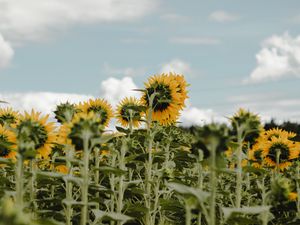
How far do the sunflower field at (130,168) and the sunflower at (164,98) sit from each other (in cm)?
1

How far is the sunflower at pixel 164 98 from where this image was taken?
583 cm

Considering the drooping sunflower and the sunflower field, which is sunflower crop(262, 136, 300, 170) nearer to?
the sunflower field

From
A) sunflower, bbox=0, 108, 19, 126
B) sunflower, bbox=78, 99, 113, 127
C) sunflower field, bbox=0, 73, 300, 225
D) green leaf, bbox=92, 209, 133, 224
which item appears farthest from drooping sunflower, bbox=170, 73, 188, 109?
A: green leaf, bbox=92, 209, 133, 224

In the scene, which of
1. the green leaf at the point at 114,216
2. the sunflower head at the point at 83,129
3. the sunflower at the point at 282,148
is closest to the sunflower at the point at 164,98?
the sunflower at the point at 282,148

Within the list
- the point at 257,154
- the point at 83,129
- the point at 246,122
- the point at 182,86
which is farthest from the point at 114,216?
the point at 257,154

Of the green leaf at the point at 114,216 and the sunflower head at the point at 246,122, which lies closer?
the green leaf at the point at 114,216

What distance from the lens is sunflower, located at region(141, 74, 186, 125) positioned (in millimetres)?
5832

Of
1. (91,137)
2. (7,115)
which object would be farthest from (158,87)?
(91,137)

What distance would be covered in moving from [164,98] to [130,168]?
922 mm

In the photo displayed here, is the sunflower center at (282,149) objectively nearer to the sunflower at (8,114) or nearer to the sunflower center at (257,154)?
the sunflower center at (257,154)

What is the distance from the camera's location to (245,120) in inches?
142

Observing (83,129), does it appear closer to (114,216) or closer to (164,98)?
(114,216)

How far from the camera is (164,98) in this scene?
5.82 m

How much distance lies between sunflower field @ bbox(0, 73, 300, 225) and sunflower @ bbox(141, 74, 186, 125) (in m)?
0.01
